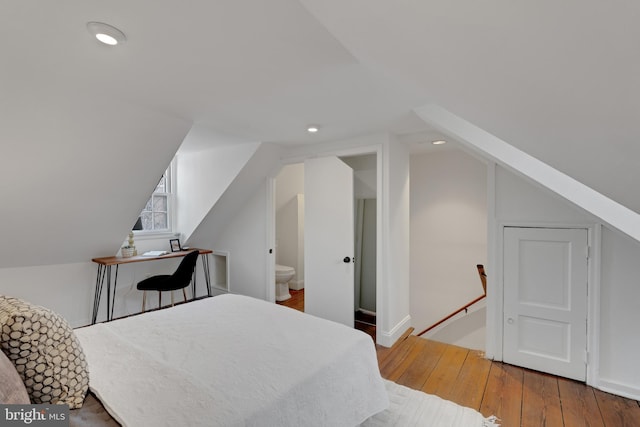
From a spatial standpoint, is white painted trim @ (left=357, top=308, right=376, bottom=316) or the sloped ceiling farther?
white painted trim @ (left=357, top=308, right=376, bottom=316)

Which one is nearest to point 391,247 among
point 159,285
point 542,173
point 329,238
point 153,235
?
point 329,238

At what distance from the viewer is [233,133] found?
3.13 metres

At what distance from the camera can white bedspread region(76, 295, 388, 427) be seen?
3.68 feet

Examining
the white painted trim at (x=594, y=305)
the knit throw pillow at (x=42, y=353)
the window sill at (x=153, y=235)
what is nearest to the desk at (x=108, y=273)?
the window sill at (x=153, y=235)

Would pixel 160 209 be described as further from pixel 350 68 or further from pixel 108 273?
pixel 350 68

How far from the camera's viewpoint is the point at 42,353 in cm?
106

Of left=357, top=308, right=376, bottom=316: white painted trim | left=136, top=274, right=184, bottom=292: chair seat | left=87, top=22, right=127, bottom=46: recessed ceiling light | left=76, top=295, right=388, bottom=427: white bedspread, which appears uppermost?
left=87, top=22, right=127, bottom=46: recessed ceiling light

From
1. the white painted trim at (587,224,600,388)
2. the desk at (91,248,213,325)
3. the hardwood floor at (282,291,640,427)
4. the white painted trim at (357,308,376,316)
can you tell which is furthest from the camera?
the white painted trim at (357,308,376,316)

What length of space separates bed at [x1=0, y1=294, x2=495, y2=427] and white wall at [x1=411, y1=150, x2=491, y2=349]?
2217 mm

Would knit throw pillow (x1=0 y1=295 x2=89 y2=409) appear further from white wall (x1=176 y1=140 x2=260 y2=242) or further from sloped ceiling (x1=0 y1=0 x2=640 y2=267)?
white wall (x1=176 y1=140 x2=260 y2=242)

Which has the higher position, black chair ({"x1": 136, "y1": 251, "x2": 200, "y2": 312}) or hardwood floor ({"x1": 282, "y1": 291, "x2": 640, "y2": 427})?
black chair ({"x1": 136, "y1": 251, "x2": 200, "y2": 312})

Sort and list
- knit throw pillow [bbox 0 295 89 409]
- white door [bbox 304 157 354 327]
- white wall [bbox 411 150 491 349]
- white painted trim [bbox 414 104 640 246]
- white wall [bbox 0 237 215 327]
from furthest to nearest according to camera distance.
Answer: white wall [bbox 411 150 491 349], white door [bbox 304 157 354 327], white wall [bbox 0 237 215 327], white painted trim [bbox 414 104 640 246], knit throw pillow [bbox 0 295 89 409]

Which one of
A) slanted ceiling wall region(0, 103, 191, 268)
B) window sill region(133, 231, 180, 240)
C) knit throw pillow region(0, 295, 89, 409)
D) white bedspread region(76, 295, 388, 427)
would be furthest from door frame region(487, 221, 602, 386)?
window sill region(133, 231, 180, 240)

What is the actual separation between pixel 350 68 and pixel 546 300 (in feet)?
8.15
